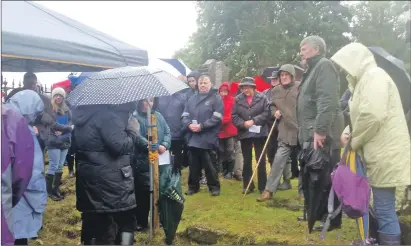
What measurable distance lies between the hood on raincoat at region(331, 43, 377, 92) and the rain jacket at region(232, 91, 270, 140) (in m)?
2.18

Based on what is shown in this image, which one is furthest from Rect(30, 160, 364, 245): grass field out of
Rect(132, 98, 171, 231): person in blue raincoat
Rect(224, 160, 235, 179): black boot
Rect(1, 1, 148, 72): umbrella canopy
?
Rect(1, 1, 148, 72): umbrella canopy

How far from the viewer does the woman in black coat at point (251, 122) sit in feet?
18.2

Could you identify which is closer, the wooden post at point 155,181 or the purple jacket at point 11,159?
the purple jacket at point 11,159

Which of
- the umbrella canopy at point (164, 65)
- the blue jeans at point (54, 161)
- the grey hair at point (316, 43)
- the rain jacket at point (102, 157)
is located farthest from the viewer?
the blue jeans at point (54, 161)

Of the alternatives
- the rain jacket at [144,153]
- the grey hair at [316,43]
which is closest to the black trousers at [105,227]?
the rain jacket at [144,153]

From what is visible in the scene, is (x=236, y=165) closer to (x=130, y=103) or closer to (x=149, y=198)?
(x=149, y=198)

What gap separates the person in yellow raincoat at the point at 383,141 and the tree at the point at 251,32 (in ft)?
5.62

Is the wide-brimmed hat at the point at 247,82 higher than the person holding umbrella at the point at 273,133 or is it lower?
higher

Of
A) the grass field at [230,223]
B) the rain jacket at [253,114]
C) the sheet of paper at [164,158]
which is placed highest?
the rain jacket at [253,114]

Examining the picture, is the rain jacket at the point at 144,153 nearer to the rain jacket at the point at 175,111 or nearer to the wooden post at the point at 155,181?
the wooden post at the point at 155,181

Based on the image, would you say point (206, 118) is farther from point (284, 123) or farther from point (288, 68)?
point (288, 68)

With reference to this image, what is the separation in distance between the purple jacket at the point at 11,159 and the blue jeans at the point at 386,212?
2455mm

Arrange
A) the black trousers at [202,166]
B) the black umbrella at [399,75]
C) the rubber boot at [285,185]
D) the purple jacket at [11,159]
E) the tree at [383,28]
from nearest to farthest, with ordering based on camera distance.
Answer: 1. the purple jacket at [11,159]
2. the black umbrella at [399,75]
3. the black trousers at [202,166]
4. the rubber boot at [285,185]
5. the tree at [383,28]

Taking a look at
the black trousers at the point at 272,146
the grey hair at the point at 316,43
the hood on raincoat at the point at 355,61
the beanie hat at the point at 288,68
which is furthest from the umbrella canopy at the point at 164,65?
the hood on raincoat at the point at 355,61
